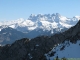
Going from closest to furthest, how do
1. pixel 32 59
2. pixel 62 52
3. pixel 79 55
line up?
pixel 79 55, pixel 62 52, pixel 32 59

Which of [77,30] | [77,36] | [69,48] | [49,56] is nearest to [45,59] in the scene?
[49,56]

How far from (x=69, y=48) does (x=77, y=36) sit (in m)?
12.9

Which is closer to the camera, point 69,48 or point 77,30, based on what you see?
point 69,48

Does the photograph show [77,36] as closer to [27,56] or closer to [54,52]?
[54,52]

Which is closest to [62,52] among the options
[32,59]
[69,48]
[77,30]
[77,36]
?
[69,48]

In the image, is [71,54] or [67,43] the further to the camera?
[67,43]

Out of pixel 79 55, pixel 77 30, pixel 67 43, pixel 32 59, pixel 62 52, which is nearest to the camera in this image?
pixel 79 55

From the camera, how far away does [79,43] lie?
141625 mm

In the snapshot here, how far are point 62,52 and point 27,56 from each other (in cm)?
6295

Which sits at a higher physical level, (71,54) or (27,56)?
(71,54)

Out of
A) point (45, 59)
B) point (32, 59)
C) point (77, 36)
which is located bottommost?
point (32, 59)

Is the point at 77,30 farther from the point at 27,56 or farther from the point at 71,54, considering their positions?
the point at 27,56

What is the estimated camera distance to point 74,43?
144500mm

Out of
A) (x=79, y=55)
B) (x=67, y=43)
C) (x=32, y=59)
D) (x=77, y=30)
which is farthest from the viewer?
(x=32, y=59)
